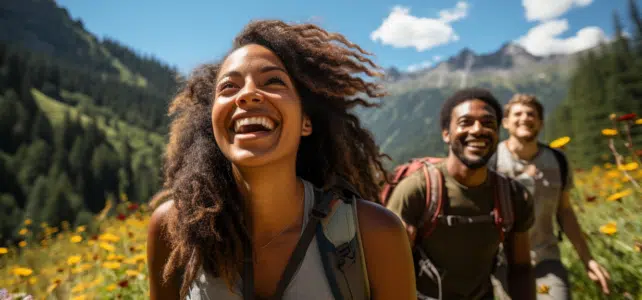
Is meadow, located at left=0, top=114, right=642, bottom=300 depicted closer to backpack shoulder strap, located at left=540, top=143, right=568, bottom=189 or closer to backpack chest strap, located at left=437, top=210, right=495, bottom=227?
backpack shoulder strap, located at left=540, top=143, right=568, bottom=189

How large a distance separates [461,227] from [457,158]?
0.53 m

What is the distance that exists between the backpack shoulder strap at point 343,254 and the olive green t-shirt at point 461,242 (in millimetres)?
1303

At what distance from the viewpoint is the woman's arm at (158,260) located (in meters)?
1.81

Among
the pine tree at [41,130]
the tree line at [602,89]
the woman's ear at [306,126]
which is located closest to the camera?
the woman's ear at [306,126]

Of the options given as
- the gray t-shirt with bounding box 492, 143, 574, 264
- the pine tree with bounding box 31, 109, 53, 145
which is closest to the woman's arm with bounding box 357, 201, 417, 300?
the gray t-shirt with bounding box 492, 143, 574, 264

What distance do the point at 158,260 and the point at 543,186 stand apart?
380cm

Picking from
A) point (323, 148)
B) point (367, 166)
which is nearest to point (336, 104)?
point (323, 148)

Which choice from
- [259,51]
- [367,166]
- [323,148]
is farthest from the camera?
[367,166]

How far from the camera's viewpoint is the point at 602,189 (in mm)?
6281

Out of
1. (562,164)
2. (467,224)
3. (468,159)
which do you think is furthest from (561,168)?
(467,224)

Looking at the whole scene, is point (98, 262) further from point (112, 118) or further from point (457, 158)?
point (112, 118)

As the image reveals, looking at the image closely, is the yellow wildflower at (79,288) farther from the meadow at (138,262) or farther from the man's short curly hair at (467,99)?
the man's short curly hair at (467,99)

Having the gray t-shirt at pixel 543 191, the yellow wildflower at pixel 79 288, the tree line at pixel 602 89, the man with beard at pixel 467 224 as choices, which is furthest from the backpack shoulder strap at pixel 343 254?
the tree line at pixel 602 89

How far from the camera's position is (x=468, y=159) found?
10.1 ft
